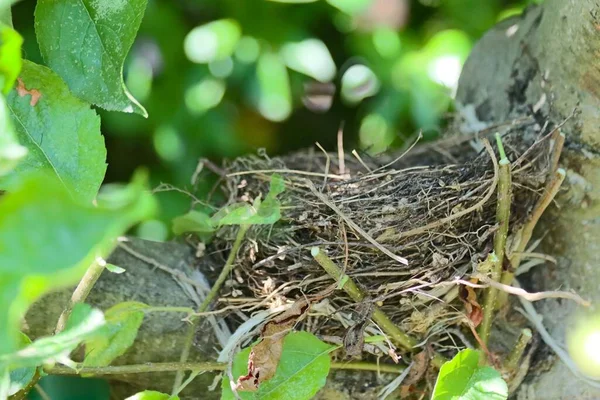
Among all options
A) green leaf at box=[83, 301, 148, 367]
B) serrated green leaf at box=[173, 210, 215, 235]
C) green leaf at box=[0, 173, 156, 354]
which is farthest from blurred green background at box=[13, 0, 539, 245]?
green leaf at box=[0, 173, 156, 354]

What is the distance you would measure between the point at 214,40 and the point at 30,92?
2.66ft

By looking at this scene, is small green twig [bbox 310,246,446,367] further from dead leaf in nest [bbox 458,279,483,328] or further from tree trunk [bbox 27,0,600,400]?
tree trunk [bbox 27,0,600,400]

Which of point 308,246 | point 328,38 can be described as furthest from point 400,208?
point 328,38

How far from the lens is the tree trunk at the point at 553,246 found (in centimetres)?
100

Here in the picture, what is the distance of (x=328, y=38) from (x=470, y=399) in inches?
45.6

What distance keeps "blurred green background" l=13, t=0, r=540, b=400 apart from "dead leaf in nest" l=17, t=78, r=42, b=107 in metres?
0.77

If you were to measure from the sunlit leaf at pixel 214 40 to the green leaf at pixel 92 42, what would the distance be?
A: 73 cm

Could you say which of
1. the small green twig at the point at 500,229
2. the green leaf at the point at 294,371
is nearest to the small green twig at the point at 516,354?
the small green twig at the point at 500,229

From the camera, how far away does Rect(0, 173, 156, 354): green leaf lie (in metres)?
0.46

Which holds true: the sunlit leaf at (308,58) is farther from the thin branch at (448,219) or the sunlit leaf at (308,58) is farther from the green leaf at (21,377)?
the green leaf at (21,377)

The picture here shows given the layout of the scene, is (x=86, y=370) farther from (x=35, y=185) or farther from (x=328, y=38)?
(x=328, y=38)

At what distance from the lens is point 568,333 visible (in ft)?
3.46

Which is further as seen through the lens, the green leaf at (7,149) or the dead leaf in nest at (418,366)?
the dead leaf in nest at (418,366)

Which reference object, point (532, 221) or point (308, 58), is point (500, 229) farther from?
point (308, 58)
